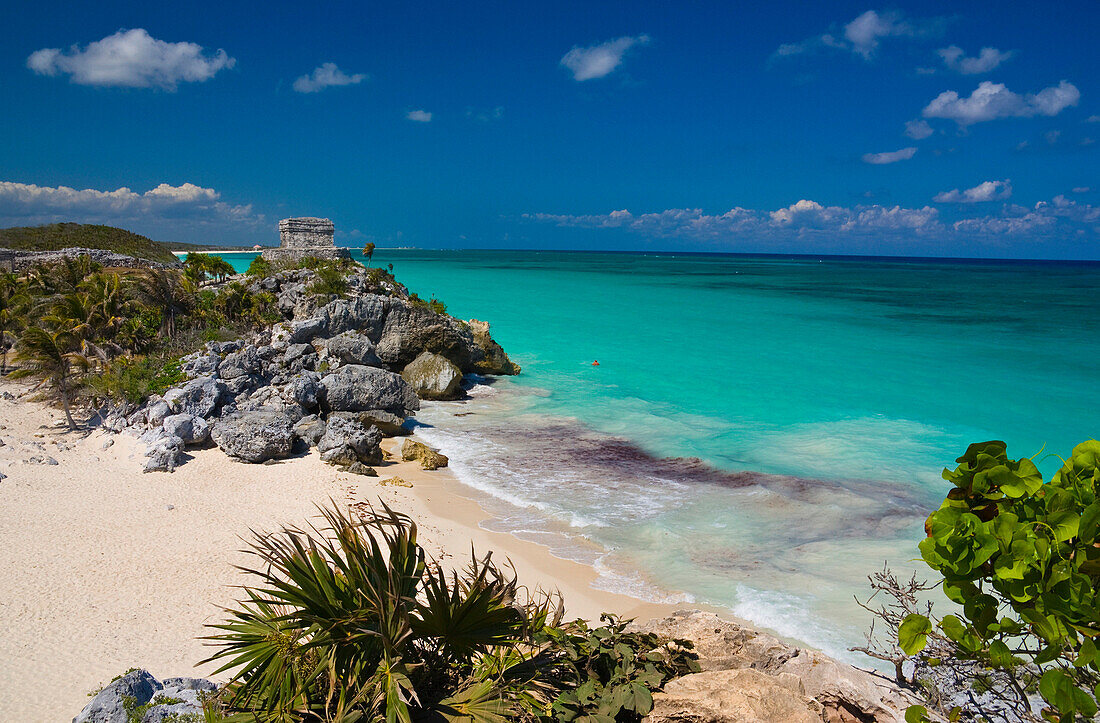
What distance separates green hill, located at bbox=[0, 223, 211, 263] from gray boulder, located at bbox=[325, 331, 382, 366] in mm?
24231

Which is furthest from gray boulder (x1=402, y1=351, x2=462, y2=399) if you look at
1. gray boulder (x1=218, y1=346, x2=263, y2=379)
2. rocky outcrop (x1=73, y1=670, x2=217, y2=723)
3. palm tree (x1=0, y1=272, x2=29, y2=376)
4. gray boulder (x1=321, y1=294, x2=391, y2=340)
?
rocky outcrop (x1=73, y1=670, x2=217, y2=723)

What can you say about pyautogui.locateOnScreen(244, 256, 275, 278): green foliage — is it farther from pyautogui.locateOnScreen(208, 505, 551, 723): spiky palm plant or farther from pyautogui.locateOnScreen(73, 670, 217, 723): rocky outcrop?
pyautogui.locateOnScreen(208, 505, 551, 723): spiky palm plant

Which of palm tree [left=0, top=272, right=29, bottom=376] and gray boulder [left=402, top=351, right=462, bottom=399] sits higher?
palm tree [left=0, top=272, right=29, bottom=376]

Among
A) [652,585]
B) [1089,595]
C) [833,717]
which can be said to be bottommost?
[652,585]

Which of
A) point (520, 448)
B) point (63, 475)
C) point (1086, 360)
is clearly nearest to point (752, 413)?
point (520, 448)

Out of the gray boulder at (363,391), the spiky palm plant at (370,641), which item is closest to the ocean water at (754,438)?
the gray boulder at (363,391)

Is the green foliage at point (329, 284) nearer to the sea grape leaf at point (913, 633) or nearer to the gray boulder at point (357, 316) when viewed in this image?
the gray boulder at point (357, 316)

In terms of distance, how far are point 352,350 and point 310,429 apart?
13.3ft

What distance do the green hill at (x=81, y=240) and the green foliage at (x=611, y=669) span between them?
37.7 m

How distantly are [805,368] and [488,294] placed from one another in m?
31.6

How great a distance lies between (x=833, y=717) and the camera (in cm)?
349

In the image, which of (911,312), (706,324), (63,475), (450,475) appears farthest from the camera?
(911,312)

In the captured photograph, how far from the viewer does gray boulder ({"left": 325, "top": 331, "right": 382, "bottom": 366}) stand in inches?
637

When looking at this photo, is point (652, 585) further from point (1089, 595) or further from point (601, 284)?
point (601, 284)
